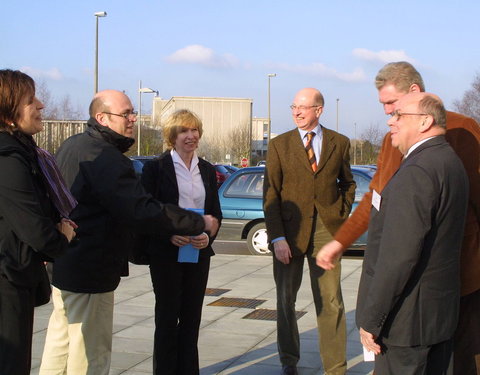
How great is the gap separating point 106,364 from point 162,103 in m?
111

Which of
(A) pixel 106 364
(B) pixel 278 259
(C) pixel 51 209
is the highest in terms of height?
(C) pixel 51 209

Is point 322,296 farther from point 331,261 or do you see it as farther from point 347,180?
point 331,261

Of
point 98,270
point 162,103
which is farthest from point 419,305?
point 162,103

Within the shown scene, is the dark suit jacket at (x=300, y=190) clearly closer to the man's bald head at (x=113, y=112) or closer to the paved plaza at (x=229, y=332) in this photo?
the paved plaza at (x=229, y=332)

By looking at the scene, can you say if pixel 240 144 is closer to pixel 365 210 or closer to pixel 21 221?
pixel 365 210

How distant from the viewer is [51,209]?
3.68 meters

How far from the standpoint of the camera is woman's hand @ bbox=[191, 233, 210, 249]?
190 inches

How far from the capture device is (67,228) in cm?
373

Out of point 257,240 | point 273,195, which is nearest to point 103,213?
point 273,195

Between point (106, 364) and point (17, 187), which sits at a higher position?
point (17, 187)

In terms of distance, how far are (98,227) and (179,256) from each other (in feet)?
2.84

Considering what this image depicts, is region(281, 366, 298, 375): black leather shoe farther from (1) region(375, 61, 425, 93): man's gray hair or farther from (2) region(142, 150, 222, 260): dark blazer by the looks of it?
(1) region(375, 61, 425, 93): man's gray hair

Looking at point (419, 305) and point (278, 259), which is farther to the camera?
point (278, 259)

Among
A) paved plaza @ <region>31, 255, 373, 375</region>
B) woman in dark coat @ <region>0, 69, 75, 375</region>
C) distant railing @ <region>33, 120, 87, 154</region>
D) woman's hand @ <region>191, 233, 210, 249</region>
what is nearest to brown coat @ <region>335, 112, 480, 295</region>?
woman's hand @ <region>191, 233, 210, 249</region>
